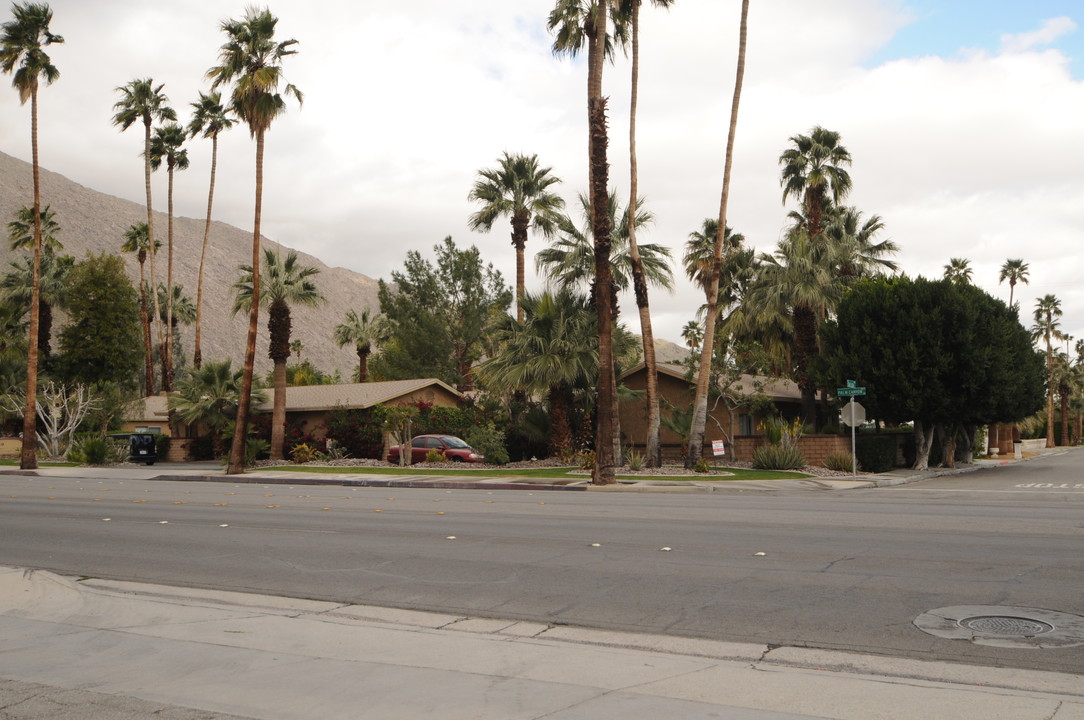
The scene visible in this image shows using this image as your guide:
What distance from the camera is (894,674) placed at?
6824mm

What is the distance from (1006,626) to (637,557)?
4.86 m

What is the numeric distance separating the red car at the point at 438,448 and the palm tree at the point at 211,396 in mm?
10560

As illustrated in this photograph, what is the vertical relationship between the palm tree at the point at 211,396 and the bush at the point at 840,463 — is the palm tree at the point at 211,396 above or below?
above

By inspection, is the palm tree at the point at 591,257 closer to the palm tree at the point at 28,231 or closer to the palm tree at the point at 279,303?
the palm tree at the point at 279,303

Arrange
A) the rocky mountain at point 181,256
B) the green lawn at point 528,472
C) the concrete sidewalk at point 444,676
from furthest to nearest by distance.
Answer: the rocky mountain at point 181,256 → the green lawn at point 528,472 → the concrete sidewalk at point 444,676

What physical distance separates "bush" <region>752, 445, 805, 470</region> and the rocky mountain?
394 ft

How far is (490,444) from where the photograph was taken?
36344 millimetres

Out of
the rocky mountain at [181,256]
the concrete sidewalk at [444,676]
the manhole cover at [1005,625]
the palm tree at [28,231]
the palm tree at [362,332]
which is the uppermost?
the rocky mountain at [181,256]

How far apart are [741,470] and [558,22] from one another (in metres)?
16.7

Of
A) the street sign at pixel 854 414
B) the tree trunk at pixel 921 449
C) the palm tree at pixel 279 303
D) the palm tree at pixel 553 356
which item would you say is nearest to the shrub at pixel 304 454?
the palm tree at pixel 279 303

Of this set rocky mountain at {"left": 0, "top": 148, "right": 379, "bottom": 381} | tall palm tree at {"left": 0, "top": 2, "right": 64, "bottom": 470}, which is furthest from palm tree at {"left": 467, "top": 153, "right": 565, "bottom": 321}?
rocky mountain at {"left": 0, "top": 148, "right": 379, "bottom": 381}

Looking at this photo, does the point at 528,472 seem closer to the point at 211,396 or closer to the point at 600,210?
the point at 600,210

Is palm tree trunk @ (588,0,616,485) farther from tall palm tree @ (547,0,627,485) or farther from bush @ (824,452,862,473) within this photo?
bush @ (824,452,862,473)

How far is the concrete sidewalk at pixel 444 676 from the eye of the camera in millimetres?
5883
